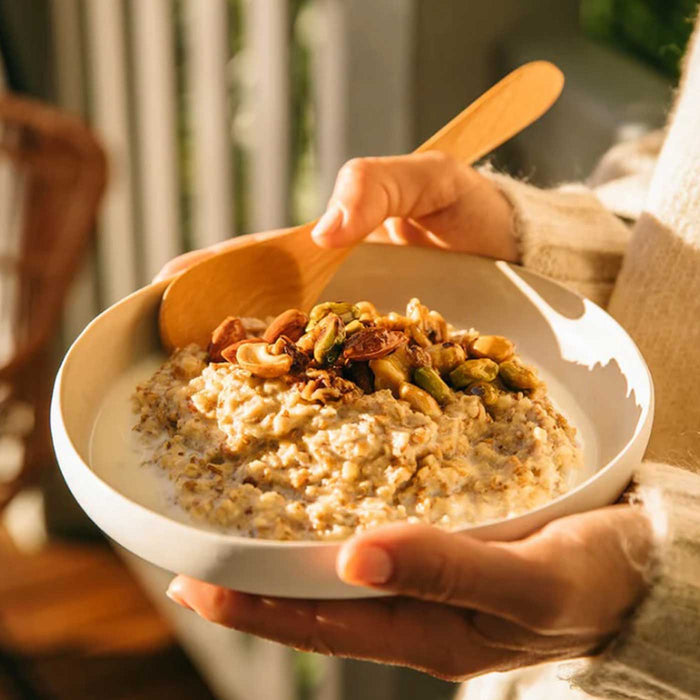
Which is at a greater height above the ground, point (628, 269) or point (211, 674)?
point (628, 269)

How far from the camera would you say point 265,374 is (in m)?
0.65

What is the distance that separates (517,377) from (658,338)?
0.57 ft

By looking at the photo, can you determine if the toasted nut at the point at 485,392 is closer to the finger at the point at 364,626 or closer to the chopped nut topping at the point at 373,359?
the chopped nut topping at the point at 373,359

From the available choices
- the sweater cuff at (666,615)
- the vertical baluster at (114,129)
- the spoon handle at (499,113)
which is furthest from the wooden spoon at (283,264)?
the vertical baluster at (114,129)

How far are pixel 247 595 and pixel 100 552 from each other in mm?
1802

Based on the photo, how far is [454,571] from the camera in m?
0.50

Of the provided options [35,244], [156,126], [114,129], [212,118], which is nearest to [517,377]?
[212,118]

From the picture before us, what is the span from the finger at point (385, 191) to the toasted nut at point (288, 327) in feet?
0.25

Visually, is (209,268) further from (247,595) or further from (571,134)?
(571,134)

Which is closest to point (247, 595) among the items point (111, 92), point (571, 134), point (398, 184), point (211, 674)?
point (398, 184)

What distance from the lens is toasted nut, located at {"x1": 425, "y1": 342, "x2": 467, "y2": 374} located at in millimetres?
685

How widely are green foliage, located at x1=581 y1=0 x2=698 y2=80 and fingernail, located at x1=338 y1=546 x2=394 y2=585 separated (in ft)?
2.99

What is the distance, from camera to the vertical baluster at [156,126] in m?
1.86

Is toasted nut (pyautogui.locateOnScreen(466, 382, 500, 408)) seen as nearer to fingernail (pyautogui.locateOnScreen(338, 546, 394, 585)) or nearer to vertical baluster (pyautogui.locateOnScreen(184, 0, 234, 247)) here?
fingernail (pyautogui.locateOnScreen(338, 546, 394, 585))
